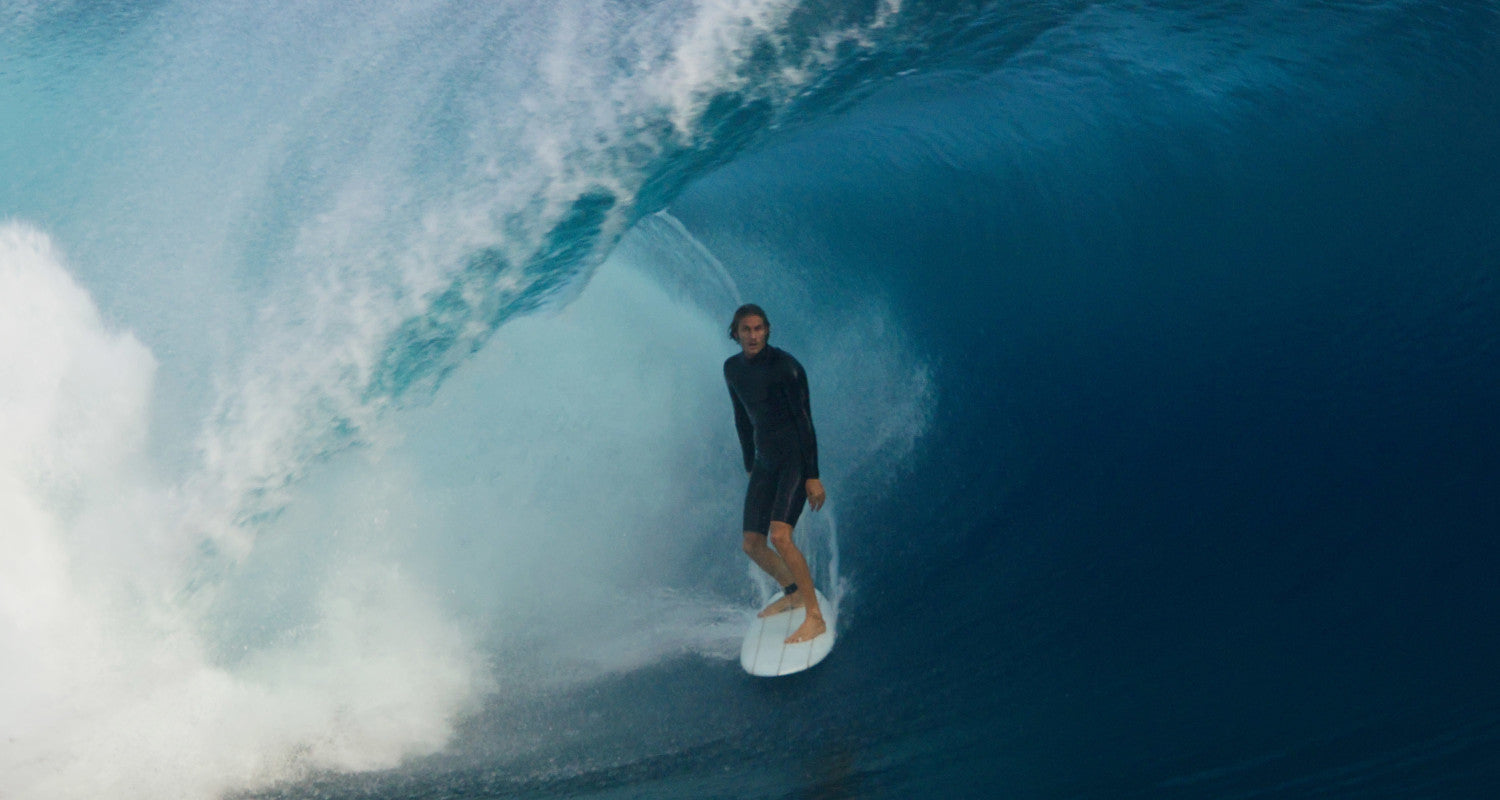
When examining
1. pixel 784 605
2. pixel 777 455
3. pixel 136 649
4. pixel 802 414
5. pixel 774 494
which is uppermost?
pixel 802 414

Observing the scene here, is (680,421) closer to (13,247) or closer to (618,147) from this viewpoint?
(618,147)

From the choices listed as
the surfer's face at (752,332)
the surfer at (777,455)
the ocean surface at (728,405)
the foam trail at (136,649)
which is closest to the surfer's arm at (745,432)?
the surfer at (777,455)

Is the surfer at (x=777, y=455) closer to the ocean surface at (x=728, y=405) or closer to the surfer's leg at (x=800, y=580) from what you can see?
the surfer's leg at (x=800, y=580)

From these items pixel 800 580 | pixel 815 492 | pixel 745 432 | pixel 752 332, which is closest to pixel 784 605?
pixel 800 580

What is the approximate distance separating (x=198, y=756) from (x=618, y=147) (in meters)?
3.01

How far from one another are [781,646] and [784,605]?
0.18m

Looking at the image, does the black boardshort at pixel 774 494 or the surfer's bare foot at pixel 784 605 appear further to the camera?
the surfer's bare foot at pixel 784 605

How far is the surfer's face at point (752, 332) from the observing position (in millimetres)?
3033

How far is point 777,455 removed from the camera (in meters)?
3.26

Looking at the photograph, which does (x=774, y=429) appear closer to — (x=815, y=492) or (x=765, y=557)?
(x=815, y=492)

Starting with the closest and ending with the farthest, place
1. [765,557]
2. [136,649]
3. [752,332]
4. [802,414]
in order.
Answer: [752,332] < [802,414] < [765,557] < [136,649]

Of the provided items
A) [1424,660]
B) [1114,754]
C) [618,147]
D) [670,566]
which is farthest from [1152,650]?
[618,147]

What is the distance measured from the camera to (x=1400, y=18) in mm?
4598

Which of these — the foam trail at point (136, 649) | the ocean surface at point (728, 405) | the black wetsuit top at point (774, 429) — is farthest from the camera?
the foam trail at point (136, 649)
